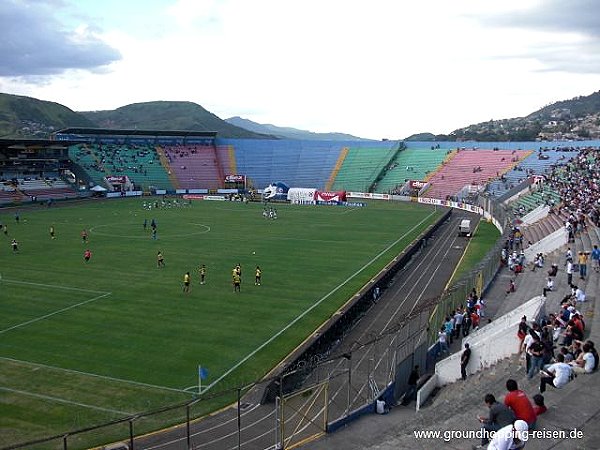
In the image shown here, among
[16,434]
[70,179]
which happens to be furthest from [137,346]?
[70,179]

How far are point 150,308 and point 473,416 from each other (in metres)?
19.3

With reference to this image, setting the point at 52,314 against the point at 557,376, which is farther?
the point at 52,314

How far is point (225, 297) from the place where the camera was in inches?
1185

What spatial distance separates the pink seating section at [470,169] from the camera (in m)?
90.0

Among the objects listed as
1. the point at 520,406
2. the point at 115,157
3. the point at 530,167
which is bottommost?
the point at 520,406

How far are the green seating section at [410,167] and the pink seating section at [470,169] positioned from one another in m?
2.56

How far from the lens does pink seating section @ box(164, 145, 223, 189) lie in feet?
329

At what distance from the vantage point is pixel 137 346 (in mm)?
22766

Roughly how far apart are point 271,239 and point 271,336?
982 inches

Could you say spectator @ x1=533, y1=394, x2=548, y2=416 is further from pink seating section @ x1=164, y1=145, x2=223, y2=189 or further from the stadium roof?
the stadium roof

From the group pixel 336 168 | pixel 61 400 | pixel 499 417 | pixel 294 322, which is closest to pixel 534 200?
pixel 294 322

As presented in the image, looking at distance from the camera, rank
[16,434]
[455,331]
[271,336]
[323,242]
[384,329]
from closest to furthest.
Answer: [16,434]
[455,331]
[271,336]
[384,329]
[323,242]

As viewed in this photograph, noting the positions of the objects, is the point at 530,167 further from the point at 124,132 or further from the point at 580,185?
the point at 124,132

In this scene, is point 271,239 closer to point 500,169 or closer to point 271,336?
point 271,336
